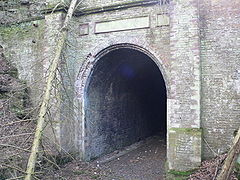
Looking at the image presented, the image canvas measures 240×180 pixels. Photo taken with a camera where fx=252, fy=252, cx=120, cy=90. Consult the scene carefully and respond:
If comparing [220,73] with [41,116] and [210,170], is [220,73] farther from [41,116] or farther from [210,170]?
[41,116]

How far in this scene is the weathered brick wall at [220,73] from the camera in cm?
755

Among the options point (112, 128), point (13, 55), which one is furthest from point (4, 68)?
point (112, 128)

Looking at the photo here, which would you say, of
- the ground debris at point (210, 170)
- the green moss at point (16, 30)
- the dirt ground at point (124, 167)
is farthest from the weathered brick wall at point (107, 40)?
the ground debris at point (210, 170)

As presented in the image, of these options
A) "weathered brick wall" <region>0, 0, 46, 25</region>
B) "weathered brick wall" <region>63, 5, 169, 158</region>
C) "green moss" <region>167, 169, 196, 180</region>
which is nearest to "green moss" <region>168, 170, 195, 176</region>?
"green moss" <region>167, 169, 196, 180</region>

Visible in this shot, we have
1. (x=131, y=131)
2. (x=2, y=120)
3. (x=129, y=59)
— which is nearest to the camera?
(x=2, y=120)

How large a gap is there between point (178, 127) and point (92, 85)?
3.98m

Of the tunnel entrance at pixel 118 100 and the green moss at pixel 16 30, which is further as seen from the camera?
the green moss at pixel 16 30

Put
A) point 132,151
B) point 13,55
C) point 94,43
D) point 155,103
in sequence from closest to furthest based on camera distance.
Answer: point 94,43, point 13,55, point 132,151, point 155,103

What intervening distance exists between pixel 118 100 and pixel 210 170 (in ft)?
19.9

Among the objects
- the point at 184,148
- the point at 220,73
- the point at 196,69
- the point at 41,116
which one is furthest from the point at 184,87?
the point at 41,116

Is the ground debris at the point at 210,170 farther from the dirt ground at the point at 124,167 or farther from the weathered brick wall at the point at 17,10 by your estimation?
the weathered brick wall at the point at 17,10

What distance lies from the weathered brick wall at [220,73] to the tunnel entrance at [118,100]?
9.77 feet

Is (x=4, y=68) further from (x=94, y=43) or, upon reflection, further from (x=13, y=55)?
(x=94, y=43)

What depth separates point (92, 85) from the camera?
399 inches
